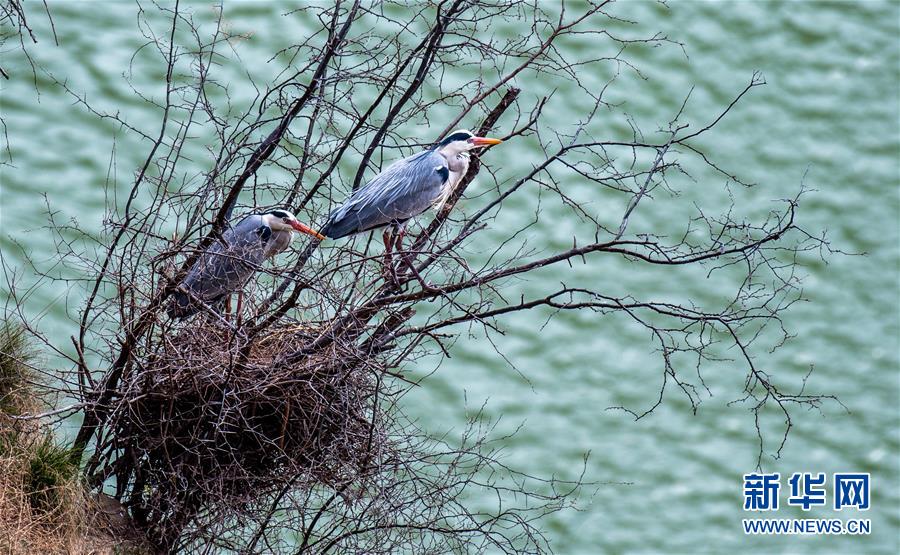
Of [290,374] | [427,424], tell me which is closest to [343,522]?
[290,374]

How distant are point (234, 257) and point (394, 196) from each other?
1206 millimetres

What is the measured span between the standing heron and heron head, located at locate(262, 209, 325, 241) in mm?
125

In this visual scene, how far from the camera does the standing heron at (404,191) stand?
22.3 feet

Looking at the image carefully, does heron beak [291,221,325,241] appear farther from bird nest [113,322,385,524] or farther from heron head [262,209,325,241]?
bird nest [113,322,385,524]

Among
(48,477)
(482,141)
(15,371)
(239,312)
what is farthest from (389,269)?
(15,371)

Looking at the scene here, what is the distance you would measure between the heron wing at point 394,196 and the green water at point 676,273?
3.84 meters

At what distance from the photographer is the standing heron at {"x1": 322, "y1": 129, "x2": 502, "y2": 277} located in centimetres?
679

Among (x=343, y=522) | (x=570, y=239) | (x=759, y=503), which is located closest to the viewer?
(x=343, y=522)

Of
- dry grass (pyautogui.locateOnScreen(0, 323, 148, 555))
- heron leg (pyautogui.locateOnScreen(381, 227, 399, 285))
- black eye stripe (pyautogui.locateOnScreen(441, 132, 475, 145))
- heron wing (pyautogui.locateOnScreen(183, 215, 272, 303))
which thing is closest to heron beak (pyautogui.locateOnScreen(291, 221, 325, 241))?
heron wing (pyautogui.locateOnScreen(183, 215, 272, 303))

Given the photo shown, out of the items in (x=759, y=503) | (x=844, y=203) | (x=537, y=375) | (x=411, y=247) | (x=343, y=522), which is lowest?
(x=343, y=522)

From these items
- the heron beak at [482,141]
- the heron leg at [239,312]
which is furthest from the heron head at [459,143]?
the heron leg at [239,312]

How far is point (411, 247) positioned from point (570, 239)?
5780mm

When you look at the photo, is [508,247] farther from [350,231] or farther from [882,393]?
[350,231]

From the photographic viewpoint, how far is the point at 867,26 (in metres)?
13.5
